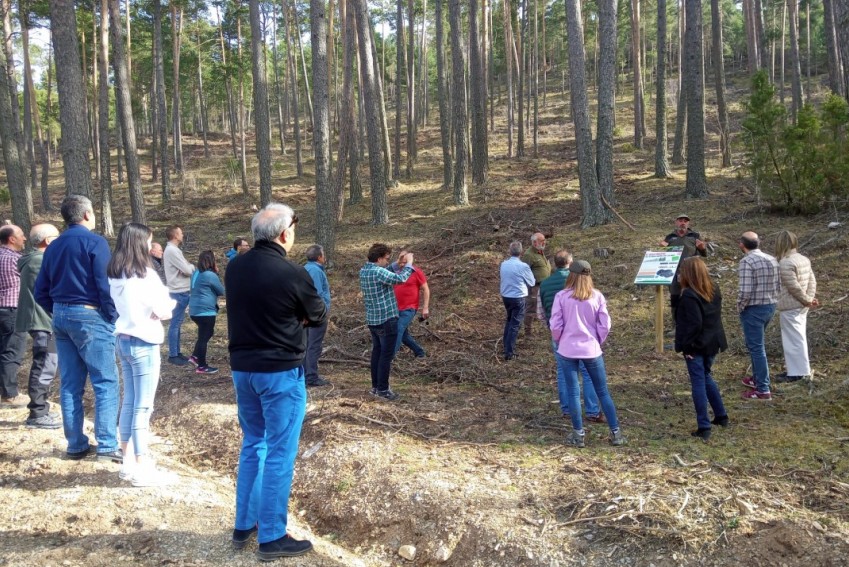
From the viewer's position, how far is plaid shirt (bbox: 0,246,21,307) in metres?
6.40

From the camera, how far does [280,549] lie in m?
3.79

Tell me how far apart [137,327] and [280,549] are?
6.59ft

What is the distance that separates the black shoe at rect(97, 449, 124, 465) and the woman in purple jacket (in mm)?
4047

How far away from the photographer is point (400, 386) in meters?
7.80

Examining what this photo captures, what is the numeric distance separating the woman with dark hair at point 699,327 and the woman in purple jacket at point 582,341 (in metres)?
0.72

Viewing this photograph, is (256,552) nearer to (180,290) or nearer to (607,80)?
(180,290)

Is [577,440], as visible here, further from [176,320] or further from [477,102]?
[477,102]

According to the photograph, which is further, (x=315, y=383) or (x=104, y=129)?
(x=104, y=129)

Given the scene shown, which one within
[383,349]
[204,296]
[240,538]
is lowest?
[240,538]

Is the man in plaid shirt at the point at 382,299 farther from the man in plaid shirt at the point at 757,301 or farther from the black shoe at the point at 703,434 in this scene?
the man in plaid shirt at the point at 757,301

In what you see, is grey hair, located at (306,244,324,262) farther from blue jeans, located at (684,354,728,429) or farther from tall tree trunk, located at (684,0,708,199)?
tall tree trunk, located at (684,0,708,199)

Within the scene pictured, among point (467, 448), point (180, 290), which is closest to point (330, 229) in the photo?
point (180, 290)

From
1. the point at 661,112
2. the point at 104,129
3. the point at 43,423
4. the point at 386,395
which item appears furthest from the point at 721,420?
the point at 104,129

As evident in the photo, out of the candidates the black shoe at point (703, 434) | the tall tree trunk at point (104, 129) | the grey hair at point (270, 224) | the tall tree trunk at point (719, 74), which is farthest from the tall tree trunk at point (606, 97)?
the tall tree trunk at point (104, 129)
